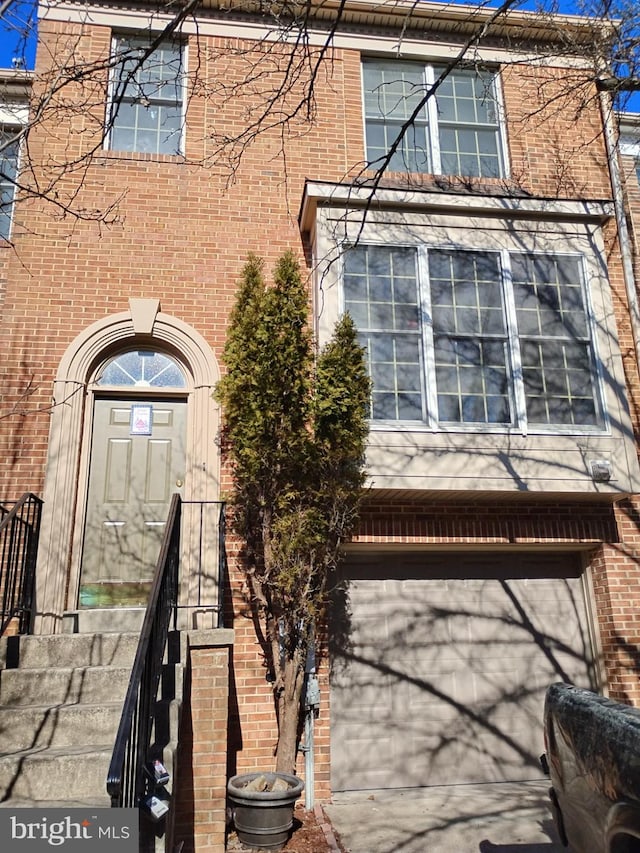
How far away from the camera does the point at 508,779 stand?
21.9 feet

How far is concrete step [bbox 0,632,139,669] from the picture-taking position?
5.22 m

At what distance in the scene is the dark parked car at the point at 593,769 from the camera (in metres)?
2.42

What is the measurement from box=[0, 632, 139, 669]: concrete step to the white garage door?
217 centimetres

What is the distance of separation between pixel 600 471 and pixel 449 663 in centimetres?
236

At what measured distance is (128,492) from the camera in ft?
21.9

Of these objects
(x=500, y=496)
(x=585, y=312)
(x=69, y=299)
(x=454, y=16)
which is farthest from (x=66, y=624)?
(x=454, y=16)

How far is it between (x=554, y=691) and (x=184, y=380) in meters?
4.84

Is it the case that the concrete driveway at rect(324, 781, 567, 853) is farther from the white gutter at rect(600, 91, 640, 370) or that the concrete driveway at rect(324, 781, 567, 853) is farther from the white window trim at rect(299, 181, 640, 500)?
the white gutter at rect(600, 91, 640, 370)

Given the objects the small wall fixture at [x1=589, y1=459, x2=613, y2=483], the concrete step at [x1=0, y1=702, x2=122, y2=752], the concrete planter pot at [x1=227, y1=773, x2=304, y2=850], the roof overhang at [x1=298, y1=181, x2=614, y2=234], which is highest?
the roof overhang at [x1=298, y1=181, x2=614, y2=234]

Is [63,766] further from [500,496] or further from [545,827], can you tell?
[500,496]

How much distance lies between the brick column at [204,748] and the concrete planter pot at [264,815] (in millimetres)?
153

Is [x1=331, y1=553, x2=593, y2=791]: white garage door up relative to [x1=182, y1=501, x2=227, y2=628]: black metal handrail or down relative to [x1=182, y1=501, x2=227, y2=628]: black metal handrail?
down

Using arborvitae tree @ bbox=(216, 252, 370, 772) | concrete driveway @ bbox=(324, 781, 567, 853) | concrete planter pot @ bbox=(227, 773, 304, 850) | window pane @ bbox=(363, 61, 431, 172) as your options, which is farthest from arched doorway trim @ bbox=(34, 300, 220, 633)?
window pane @ bbox=(363, 61, 431, 172)

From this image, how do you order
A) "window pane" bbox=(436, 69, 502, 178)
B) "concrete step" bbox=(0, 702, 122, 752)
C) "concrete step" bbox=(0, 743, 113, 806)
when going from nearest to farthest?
1. "concrete step" bbox=(0, 743, 113, 806)
2. "concrete step" bbox=(0, 702, 122, 752)
3. "window pane" bbox=(436, 69, 502, 178)
